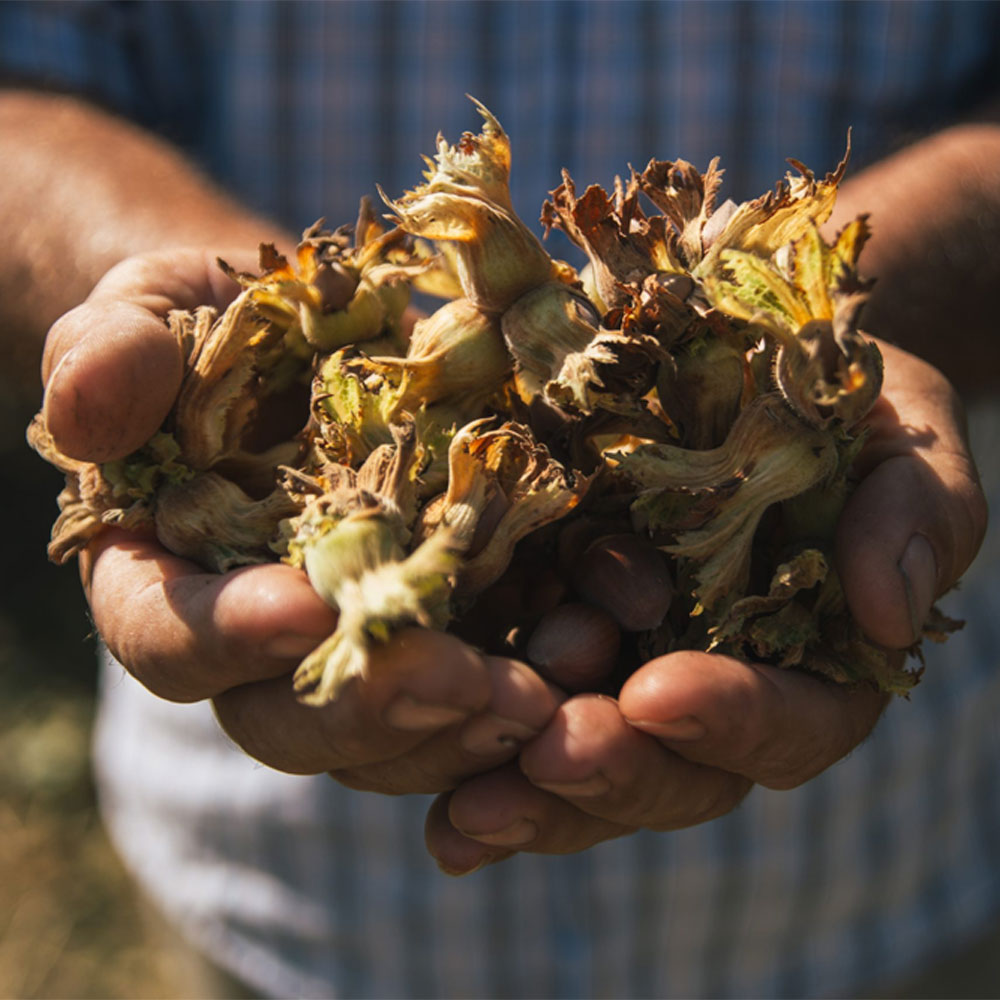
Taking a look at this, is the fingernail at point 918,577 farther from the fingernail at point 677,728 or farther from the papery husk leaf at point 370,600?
the papery husk leaf at point 370,600

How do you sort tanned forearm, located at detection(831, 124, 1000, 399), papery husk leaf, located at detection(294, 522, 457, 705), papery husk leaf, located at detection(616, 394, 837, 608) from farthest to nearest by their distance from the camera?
tanned forearm, located at detection(831, 124, 1000, 399), papery husk leaf, located at detection(616, 394, 837, 608), papery husk leaf, located at detection(294, 522, 457, 705)

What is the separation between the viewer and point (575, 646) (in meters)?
1.33

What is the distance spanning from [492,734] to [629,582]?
257mm

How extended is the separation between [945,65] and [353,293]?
163 centimetres

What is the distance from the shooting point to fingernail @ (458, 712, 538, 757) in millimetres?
1225

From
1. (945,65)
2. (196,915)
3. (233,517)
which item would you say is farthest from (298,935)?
(945,65)

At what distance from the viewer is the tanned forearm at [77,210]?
2.13m

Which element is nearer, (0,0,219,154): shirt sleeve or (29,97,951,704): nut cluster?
(29,97,951,704): nut cluster

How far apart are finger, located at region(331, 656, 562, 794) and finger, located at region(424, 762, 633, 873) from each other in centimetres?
3

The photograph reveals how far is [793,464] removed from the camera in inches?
51.0

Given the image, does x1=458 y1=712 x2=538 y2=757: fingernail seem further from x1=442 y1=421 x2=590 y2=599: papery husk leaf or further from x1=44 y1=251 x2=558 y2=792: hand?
x1=442 y1=421 x2=590 y2=599: papery husk leaf

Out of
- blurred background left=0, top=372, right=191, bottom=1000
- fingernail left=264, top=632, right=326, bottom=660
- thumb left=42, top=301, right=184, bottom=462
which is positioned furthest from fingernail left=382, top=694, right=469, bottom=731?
blurred background left=0, top=372, right=191, bottom=1000

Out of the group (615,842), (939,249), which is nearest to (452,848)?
(615,842)

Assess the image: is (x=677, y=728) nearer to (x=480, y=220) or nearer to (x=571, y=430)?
(x=571, y=430)
